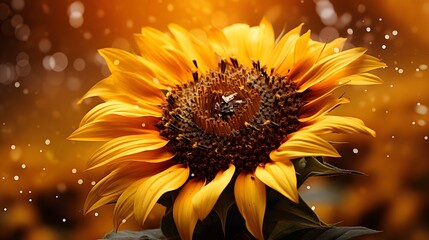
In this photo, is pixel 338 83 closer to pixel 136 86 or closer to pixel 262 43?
pixel 262 43

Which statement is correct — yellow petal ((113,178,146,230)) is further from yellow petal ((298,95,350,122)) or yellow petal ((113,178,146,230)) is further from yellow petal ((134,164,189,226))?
yellow petal ((298,95,350,122))

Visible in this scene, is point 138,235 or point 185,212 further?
point 138,235

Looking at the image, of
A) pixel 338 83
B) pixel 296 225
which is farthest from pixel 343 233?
pixel 338 83

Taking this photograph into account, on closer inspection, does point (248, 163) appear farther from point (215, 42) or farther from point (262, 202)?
point (215, 42)

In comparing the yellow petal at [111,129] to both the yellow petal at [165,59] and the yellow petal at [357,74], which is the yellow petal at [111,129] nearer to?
the yellow petal at [165,59]

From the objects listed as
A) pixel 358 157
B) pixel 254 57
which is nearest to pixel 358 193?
pixel 358 157

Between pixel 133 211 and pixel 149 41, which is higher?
pixel 149 41

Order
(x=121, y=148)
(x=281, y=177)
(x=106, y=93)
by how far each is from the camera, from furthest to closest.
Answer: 1. (x=106, y=93)
2. (x=121, y=148)
3. (x=281, y=177)
